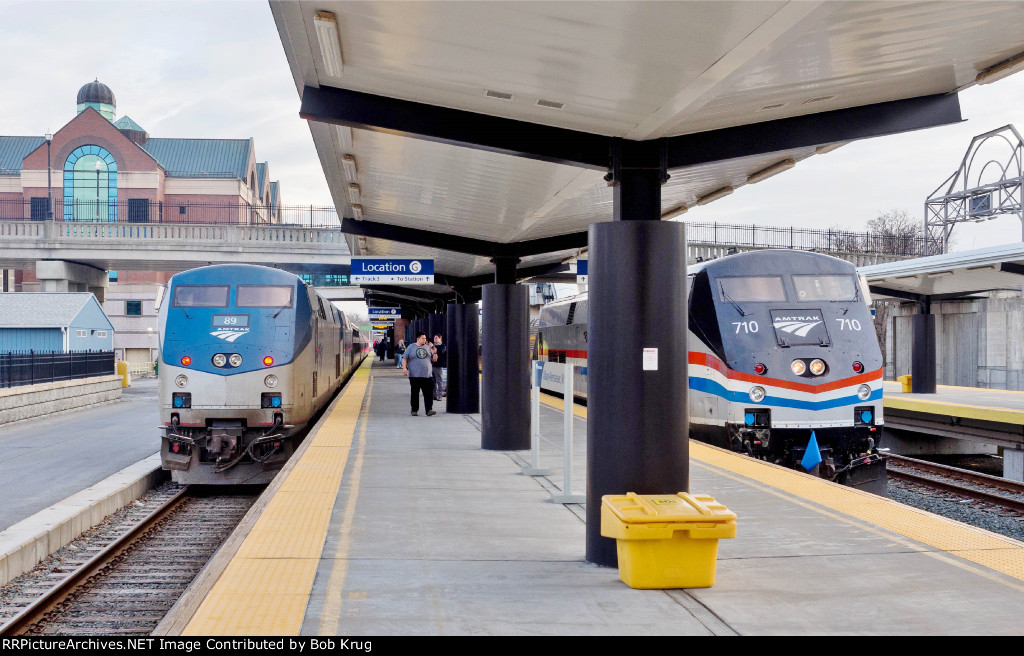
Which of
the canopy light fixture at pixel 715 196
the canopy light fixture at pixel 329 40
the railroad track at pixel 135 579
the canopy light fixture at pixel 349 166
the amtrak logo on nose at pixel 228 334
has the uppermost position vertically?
the canopy light fixture at pixel 329 40

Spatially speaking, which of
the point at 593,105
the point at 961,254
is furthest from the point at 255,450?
the point at 961,254

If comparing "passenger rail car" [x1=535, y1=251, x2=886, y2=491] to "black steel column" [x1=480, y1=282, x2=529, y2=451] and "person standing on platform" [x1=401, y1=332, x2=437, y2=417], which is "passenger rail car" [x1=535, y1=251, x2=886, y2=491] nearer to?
"black steel column" [x1=480, y1=282, x2=529, y2=451]

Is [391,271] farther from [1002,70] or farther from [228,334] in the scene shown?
[1002,70]

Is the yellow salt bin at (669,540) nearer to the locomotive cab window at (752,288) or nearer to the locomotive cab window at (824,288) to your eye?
the locomotive cab window at (752,288)

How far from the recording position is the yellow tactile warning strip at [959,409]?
16655mm

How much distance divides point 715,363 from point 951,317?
71.7ft

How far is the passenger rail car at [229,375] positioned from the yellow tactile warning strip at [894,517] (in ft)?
19.0

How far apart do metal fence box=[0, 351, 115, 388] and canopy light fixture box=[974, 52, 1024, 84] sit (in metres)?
21.0

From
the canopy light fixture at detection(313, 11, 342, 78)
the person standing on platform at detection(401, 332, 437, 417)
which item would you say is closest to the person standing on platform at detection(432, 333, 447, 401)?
A: the person standing on platform at detection(401, 332, 437, 417)

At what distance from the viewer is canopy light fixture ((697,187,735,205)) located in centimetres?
1021

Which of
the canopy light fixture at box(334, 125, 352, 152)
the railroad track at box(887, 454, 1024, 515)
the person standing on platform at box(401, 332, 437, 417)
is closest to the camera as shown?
the canopy light fixture at box(334, 125, 352, 152)

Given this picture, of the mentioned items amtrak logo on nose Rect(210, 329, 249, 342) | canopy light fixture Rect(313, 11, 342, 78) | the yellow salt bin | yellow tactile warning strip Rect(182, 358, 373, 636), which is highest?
canopy light fixture Rect(313, 11, 342, 78)

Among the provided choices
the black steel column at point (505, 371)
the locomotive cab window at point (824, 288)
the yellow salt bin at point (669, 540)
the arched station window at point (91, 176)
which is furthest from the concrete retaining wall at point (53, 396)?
the arched station window at point (91, 176)

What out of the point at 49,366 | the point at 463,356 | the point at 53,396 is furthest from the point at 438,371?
the point at 49,366
